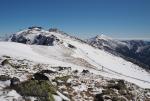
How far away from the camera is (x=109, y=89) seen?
39781 mm

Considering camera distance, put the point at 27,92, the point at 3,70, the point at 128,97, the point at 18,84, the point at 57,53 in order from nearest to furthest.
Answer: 1. the point at 27,92
2. the point at 18,84
3. the point at 128,97
4. the point at 3,70
5. the point at 57,53

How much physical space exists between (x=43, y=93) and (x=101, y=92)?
12.4m

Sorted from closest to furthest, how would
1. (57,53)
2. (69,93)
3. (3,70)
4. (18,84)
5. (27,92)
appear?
(27,92) → (18,84) → (69,93) → (3,70) → (57,53)

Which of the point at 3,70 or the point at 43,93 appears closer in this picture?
the point at 43,93

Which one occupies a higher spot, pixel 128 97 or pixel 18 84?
pixel 18 84

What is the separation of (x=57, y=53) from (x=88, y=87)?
237 feet

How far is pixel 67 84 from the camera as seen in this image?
38906 mm

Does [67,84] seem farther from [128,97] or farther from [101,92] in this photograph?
[128,97]

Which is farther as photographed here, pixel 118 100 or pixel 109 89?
pixel 109 89

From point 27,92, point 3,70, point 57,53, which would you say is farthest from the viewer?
point 57,53

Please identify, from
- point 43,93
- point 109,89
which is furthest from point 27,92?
point 109,89

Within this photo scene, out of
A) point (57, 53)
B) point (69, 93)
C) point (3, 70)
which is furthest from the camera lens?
point (57, 53)

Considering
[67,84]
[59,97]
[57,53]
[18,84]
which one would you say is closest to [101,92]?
[67,84]

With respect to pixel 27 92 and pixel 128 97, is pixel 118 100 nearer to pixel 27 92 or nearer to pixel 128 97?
pixel 128 97
